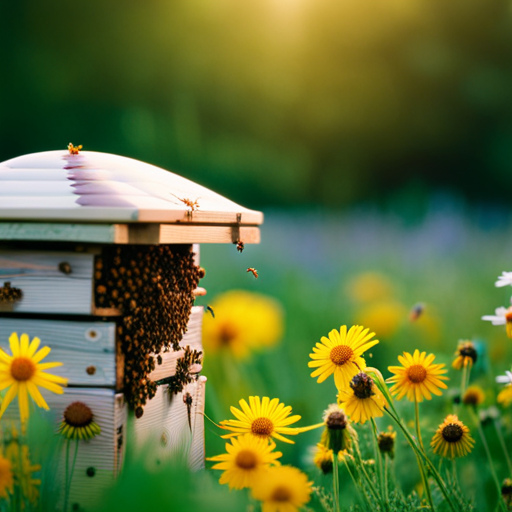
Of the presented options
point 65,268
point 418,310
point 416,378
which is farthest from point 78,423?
point 418,310

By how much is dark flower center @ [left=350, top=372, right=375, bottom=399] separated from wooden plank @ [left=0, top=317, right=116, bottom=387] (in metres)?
0.66

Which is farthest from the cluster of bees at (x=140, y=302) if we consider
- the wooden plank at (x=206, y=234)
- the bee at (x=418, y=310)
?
the bee at (x=418, y=310)

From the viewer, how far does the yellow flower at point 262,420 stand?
176cm

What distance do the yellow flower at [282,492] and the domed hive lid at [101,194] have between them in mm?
710

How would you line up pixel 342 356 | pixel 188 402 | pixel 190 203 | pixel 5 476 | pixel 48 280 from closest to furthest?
pixel 5 476 → pixel 342 356 → pixel 48 280 → pixel 190 203 → pixel 188 402

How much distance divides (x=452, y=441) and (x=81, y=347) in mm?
1026

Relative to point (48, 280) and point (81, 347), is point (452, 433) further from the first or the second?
point (48, 280)

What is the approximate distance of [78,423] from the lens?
70.6 inches

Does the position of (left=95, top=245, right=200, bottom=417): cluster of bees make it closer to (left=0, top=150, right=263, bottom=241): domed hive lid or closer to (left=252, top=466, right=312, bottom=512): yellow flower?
(left=0, top=150, right=263, bottom=241): domed hive lid

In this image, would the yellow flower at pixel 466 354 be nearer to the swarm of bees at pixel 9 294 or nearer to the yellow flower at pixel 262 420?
the yellow flower at pixel 262 420

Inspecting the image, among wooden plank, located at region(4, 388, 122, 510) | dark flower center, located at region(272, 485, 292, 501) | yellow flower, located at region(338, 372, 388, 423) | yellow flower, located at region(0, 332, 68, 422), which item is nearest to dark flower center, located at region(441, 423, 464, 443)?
yellow flower, located at region(338, 372, 388, 423)

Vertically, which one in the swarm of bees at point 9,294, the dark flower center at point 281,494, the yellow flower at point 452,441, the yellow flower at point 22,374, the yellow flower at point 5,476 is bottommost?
the dark flower center at point 281,494

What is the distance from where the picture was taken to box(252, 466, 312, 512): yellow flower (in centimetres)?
139

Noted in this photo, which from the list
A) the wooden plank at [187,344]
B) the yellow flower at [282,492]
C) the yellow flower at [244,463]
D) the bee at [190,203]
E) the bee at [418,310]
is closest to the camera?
the yellow flower at [282,492]
